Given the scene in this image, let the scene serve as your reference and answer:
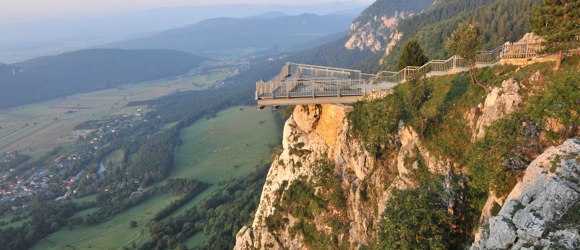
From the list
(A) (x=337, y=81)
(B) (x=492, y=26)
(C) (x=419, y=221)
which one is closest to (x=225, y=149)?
(B) (x=492, y=26)

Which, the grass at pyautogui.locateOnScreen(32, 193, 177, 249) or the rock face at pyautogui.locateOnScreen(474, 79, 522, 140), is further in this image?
the grass at pyautogui.locateOnScreen(32, 193, 177, 249)

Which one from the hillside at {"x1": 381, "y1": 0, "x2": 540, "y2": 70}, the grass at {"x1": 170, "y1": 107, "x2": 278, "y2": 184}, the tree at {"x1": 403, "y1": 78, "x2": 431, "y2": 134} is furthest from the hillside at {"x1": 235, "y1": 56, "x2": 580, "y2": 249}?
the grass at {"x1": 170, "y1": 107, "x2": 278, "y2": 184}

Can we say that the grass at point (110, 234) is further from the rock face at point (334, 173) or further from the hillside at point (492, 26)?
the hillside at point (492, 26)

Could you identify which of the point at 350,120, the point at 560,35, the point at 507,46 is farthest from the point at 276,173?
the point at 560,35

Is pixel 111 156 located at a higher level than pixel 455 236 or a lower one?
lower

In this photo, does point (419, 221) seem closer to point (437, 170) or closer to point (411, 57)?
point (437, 170)

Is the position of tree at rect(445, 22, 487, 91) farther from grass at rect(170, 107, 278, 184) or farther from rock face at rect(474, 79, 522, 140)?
grass at rect(170, 107, 278, 184)

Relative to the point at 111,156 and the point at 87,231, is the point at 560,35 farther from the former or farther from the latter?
the point at 111,156
